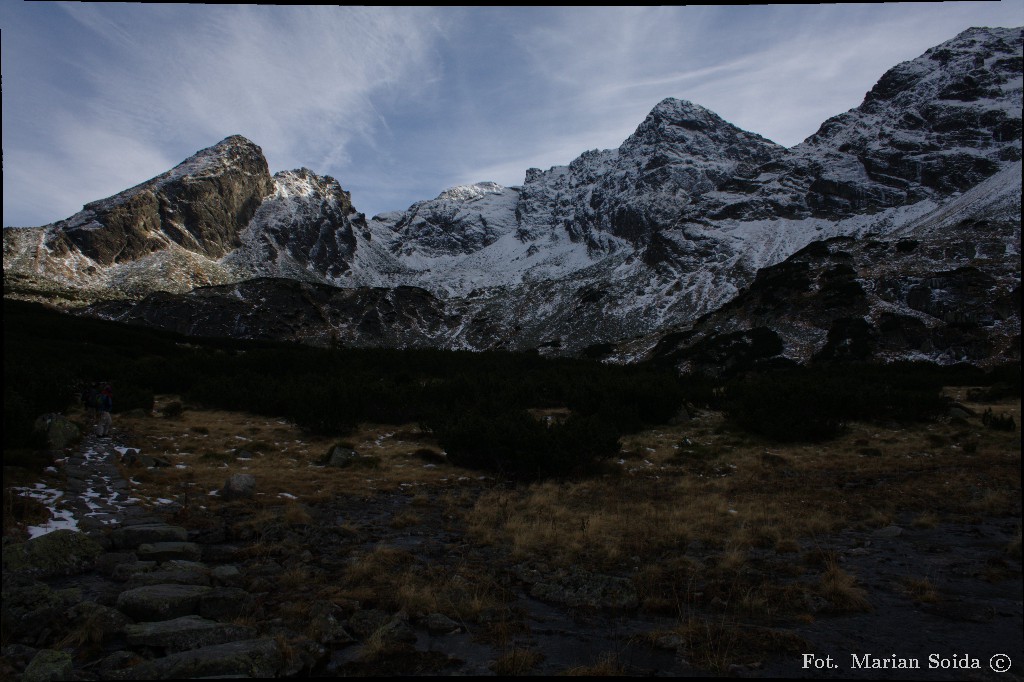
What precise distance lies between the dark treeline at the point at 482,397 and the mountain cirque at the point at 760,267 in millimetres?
25043

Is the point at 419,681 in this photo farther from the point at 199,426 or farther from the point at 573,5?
the point at 199,426

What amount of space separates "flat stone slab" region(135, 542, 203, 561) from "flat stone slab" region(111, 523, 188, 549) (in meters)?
0.26

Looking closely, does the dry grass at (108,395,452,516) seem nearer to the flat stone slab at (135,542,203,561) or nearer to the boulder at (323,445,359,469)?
the boulder at (323,445,359,469)

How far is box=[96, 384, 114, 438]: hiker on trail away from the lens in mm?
16141

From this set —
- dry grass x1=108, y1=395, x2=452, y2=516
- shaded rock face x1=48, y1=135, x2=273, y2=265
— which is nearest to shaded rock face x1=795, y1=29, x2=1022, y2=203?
dry grass x1=108, y1=395, x2=452, y2=516

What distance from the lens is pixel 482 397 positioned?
80.5 feet

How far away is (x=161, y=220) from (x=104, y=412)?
192 metres

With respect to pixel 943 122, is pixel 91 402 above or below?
below

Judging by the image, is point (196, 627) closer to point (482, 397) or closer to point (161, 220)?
point (482, 397)

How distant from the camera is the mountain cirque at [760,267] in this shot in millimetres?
56562

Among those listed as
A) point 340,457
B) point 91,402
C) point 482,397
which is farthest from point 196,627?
point 482,397

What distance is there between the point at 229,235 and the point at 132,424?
195 meters

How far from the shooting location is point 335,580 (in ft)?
25.9

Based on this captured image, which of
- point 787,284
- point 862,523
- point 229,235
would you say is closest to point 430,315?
point 787,284
